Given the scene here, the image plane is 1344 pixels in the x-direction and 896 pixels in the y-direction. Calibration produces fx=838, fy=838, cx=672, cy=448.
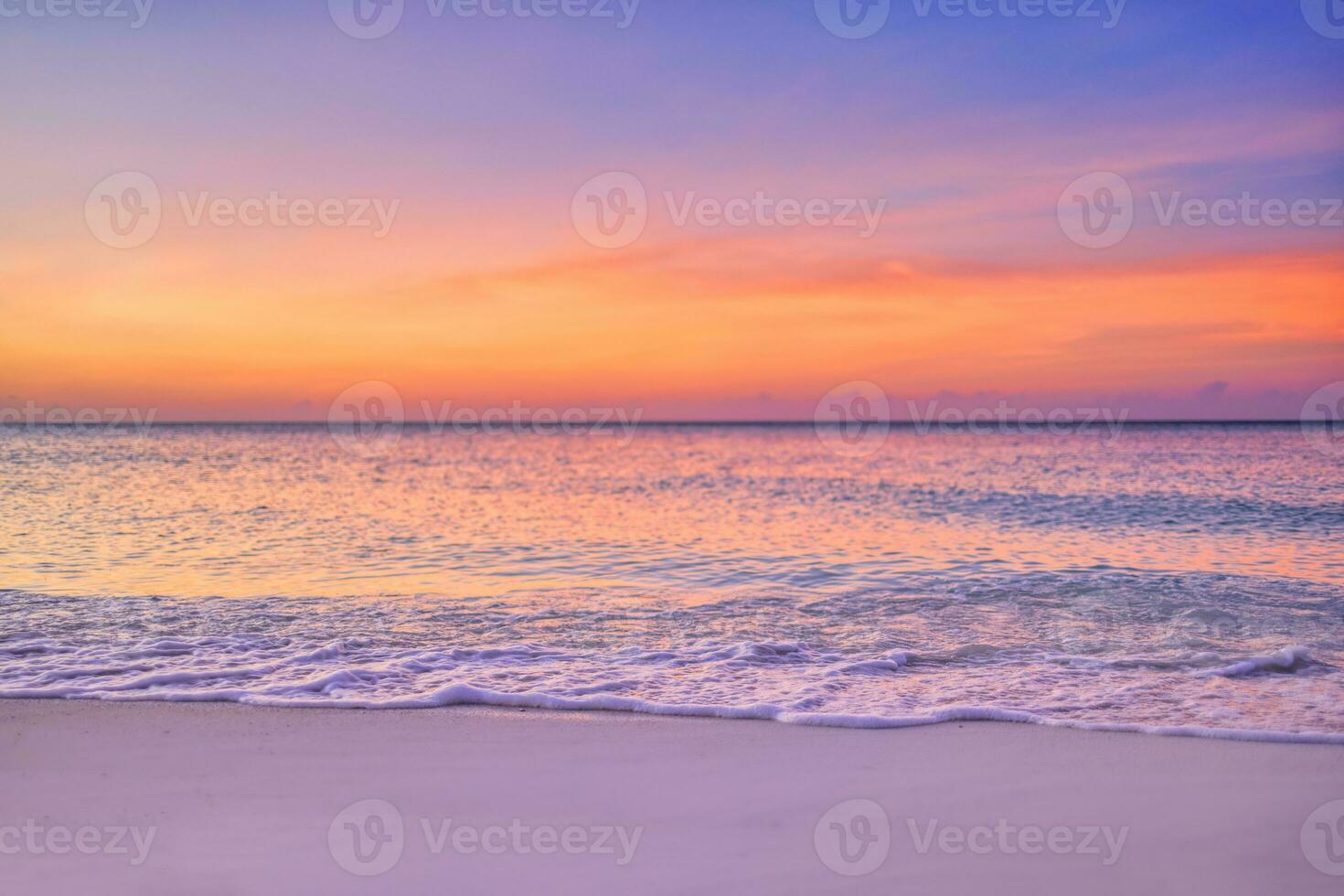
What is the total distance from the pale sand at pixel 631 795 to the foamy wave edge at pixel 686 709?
0.14 meters

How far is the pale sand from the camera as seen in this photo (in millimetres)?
3959

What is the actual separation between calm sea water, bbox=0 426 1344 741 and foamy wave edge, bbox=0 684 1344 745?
34 millimetres

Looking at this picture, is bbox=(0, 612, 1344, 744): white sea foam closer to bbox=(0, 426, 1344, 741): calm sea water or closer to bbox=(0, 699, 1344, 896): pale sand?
bbox=(0, 426, 1344, 741): calm sea water

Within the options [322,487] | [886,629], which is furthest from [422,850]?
[322,487]

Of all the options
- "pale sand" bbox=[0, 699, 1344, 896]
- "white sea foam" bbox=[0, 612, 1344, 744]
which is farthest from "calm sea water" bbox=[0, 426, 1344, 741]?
"pale sand" bbox=[0, 699, 1344, 896]

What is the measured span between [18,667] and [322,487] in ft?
65.8

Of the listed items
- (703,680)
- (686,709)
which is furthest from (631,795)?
(703,680)

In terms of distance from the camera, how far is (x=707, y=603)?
34.4ft

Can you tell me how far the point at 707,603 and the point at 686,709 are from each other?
4.22 m

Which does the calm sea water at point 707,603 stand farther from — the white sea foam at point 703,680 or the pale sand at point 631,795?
the pale sand at point 631,795

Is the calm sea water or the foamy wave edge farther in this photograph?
the calm sea water

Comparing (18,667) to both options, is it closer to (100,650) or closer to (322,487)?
(100,650)

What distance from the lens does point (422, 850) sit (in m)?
4.20

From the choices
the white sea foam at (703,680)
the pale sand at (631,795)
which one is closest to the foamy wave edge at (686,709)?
the white sea foam at (703,680)
